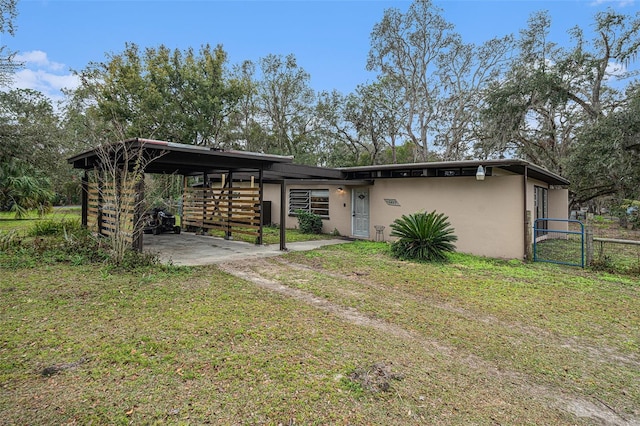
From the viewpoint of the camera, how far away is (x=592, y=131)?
12398 millimetres

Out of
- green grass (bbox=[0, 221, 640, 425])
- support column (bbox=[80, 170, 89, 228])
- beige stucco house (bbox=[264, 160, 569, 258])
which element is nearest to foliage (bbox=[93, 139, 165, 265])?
A: green grass (bbox=[0, 221, 640, 425])

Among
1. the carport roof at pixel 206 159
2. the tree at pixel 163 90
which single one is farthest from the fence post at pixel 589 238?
the tree at pixel 163 90

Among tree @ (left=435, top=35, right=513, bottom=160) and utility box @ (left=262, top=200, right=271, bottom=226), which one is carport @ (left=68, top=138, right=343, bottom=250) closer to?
utility box @ (left=262, top=200, right=271, bottom=226)

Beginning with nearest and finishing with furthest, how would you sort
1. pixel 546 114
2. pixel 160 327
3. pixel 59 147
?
pixel 160 327, pixel 59 147, pixel 546 114

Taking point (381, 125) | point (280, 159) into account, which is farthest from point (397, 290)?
point (381, 125)

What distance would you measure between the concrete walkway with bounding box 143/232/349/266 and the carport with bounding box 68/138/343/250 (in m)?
0.45

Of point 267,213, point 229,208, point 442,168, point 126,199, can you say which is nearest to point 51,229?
point 229,208

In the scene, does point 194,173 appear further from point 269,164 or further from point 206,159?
point 206,159

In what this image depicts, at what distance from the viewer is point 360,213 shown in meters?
11.7

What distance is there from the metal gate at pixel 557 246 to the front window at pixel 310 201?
6.75 metres

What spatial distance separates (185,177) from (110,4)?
6.24 m

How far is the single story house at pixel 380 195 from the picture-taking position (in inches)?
319

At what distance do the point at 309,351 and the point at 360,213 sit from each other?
8.80 m

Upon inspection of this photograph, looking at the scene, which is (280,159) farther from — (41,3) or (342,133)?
(342,133)
